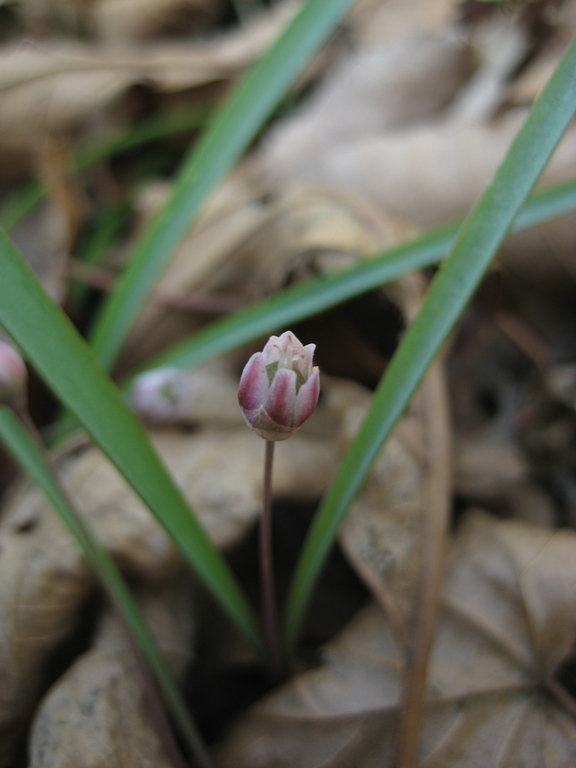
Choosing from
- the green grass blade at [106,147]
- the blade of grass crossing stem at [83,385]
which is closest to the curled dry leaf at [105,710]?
the blade of grass crossing stem at [83,385]

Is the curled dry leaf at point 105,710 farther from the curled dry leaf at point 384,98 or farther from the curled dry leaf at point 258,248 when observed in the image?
the curled dry leaf at point 384,98

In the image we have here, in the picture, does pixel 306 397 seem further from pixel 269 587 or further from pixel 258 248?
pixel 258 248

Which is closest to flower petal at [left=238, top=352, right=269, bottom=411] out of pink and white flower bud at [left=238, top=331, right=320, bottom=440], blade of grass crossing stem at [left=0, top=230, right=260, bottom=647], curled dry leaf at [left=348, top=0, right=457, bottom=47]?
pink and white flower bud at [left=238, top=331, right=320, bottom=440]

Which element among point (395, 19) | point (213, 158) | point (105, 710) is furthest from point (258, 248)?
point (395, 19)

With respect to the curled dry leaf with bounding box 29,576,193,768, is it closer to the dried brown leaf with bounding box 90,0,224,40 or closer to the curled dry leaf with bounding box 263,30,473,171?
the curled dry leaf with bounding box 263,30,473,171

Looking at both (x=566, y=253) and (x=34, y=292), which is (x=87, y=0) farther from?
(x=34, y=292)
